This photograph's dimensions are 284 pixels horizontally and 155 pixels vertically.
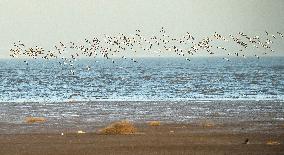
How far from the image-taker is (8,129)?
34.4m

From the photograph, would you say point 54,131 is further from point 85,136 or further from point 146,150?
point 146,150

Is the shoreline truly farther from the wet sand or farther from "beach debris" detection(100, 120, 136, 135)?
"beach debris" detection(100, 120, 136, 135)

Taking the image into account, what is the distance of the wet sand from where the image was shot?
2433cm

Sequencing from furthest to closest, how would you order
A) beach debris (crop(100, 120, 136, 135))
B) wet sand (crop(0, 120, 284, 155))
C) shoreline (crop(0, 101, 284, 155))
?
beach debris (crop(100, 120, 136, 135)) → shoreline (crop(0, 101, 284, 155)) → wet sand (crop(0, 120, 284, 155))

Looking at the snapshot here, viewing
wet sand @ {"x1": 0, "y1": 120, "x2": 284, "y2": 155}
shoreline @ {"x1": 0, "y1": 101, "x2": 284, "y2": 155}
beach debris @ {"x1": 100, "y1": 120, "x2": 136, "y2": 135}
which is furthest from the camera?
beach debris @ {"x1": 100, "y1": 120, "x2": 136, "y2": 135}

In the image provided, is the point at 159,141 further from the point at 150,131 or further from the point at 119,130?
the point at 150,131

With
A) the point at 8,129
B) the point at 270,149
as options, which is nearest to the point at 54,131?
the point at 8,129

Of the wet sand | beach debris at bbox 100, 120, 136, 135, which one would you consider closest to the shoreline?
the wet sand

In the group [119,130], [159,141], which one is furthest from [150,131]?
[159,141]

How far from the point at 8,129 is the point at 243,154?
15379 mm

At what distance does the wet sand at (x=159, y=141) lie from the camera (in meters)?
24.3

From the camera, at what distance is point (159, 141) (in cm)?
2742

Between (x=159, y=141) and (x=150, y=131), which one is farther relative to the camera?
(x=150, y=131)

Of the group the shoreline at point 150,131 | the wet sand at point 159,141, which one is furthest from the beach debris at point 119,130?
the shoreline at point 150,131
